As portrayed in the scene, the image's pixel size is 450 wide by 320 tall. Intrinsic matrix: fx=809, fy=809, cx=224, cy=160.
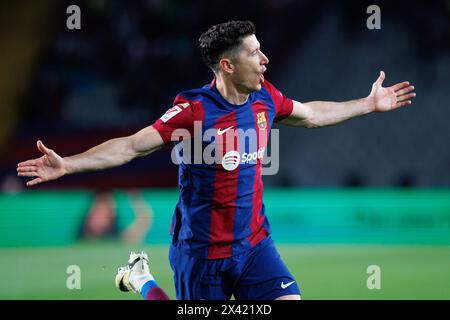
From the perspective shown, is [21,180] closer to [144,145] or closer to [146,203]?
[146,203]

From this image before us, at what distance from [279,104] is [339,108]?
517mm

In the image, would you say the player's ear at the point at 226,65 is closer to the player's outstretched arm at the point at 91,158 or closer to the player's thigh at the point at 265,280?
the player's outstretched arm at the point at 91,158

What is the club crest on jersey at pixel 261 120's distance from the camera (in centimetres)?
494

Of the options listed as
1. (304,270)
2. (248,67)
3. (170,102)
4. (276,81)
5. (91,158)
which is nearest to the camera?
(91,158)

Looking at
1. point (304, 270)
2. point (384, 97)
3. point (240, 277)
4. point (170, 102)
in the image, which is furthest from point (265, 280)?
point (170, 102)

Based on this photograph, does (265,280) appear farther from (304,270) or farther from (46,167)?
(304,270)

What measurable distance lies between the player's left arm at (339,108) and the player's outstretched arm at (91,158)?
103 cm

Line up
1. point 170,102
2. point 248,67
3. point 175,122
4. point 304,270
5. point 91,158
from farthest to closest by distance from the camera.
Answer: point 170,102, point 304,270, point 248,67, point 175,122, point 91,158

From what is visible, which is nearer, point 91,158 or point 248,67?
point 91,158

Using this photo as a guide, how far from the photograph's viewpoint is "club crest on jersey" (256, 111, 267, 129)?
4.94m

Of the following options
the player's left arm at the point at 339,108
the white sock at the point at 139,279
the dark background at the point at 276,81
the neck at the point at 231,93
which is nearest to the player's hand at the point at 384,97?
the player's left arm at the point at 339,108

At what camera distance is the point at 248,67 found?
4.86 m

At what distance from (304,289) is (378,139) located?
6.35m
